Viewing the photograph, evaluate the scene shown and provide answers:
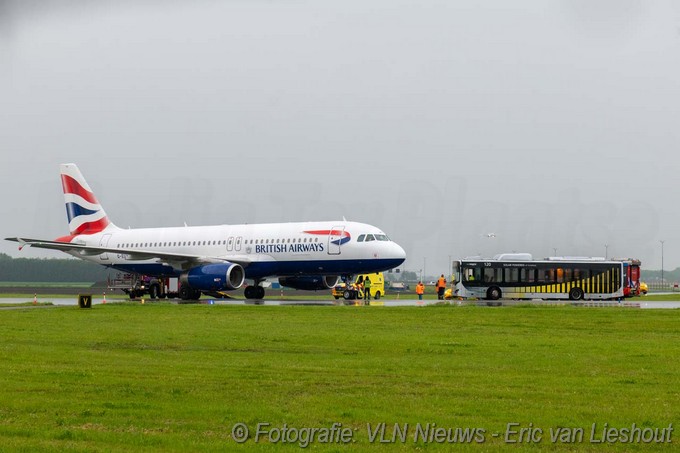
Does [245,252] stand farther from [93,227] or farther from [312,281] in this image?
[93,227]

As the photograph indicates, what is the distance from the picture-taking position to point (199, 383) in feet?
56.7

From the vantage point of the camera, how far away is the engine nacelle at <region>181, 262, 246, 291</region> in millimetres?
59500

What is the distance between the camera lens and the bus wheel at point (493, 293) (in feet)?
223

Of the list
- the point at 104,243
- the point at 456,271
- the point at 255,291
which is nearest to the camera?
the point at 255,291

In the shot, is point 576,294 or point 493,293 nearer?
point 576,294

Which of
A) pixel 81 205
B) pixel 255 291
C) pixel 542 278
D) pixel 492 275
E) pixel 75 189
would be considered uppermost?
pixel 75 189

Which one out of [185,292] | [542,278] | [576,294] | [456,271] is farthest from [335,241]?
[576,294]

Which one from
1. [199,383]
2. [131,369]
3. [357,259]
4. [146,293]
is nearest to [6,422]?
[199,383]

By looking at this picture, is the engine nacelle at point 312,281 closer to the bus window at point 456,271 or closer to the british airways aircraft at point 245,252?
the british airways aircraft at point 245,252

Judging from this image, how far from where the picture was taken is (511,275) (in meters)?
68.0

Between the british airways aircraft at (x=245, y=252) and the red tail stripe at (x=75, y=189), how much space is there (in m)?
3.25

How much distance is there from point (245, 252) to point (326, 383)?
47.1 m

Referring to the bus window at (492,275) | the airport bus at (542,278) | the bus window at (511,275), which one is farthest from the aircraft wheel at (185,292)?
the bus window at (511,275)

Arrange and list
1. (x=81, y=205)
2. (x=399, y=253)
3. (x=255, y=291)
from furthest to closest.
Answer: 1. (x=81, y=205)
2. (x=255, y=291)
3. (x=399, y=253)
